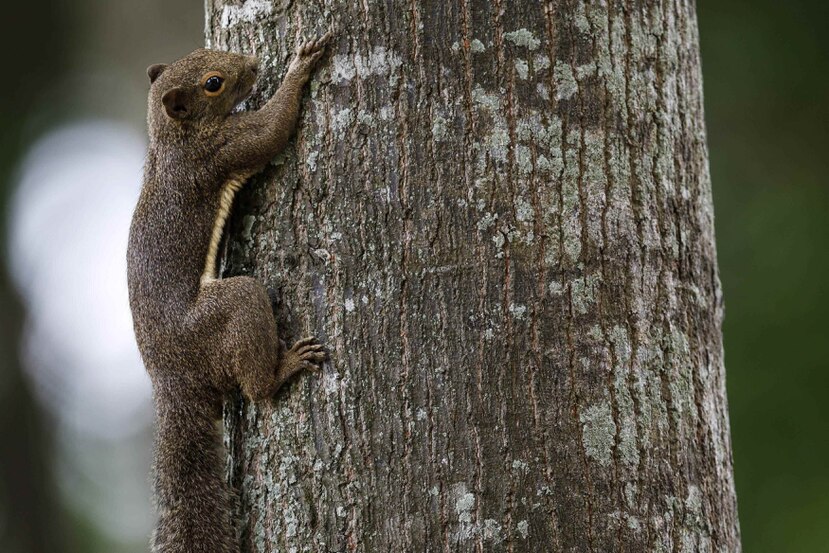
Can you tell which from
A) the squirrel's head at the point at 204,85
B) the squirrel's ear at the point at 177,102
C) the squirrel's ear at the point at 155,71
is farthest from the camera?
the squirrel's ear at the point at 155,71

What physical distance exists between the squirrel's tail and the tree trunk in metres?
0.08

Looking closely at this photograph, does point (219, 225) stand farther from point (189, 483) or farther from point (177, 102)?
point (189, 483)

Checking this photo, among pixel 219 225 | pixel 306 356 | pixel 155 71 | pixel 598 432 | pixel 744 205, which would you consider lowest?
pixel 598 432

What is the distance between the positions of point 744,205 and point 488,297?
A: 15.2 feet

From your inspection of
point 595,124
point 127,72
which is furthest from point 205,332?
point 127,72

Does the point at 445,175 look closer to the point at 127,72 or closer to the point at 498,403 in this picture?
the point at 498,403

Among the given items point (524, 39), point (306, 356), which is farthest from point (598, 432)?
point (524, 39)

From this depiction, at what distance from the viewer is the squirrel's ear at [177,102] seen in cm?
263

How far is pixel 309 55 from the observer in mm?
2156

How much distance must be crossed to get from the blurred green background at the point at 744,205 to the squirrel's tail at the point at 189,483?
3487 millimetres

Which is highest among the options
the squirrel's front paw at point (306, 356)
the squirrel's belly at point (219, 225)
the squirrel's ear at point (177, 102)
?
the squirrel's ear at point (177, 102)

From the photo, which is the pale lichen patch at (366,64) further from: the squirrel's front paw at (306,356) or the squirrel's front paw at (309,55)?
the squirrel's front paw at (306,356)

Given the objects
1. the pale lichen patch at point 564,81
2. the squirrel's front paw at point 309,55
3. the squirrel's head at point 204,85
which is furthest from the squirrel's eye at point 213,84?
the pale lichen patch at point 564,81

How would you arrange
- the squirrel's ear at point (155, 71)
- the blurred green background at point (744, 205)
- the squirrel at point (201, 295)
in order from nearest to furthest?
1. the squirrel at point (201, 295)
2. the squirrel's ear at point (155, 71)
3. the blurred green background at point (744, 205)
